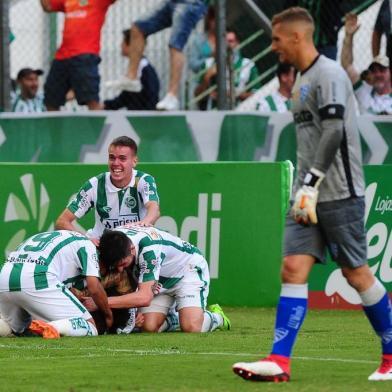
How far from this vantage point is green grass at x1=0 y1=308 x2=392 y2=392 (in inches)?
293

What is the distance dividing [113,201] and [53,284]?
202 centimetres

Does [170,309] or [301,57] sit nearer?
[301,57]

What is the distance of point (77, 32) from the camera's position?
15820 mm

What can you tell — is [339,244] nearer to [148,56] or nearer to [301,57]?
[301,57]

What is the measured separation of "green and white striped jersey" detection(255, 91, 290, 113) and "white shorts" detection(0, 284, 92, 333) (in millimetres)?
5609

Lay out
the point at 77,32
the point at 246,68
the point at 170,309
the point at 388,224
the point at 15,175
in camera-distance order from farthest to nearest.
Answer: the point at 246,68, the point at 77,32, the point at 15,175, the point at 388,224, the point at 170,309

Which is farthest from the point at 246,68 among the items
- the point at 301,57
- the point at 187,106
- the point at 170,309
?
the point at 301,57

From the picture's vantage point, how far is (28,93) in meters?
17.2

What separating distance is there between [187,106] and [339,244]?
9.98 meters

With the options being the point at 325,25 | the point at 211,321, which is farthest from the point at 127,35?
the point at 211,321

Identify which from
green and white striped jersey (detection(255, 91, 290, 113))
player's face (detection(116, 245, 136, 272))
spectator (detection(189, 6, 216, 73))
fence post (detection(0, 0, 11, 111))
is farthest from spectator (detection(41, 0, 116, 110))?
player's face (detection(116, 245, 136, 272))

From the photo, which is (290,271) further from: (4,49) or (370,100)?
(4,49)

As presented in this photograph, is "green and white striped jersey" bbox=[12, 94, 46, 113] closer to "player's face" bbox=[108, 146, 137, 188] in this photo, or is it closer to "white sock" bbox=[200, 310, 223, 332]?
"player's face" bbox=[108, 146, 137, 188]

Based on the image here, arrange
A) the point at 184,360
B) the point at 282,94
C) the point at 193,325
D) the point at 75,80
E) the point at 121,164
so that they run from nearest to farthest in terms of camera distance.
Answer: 1. the point at 184,360
2. the point at 193,325
3. the point at 121,164
4. the point at 75,80
5. the point at 282,94
